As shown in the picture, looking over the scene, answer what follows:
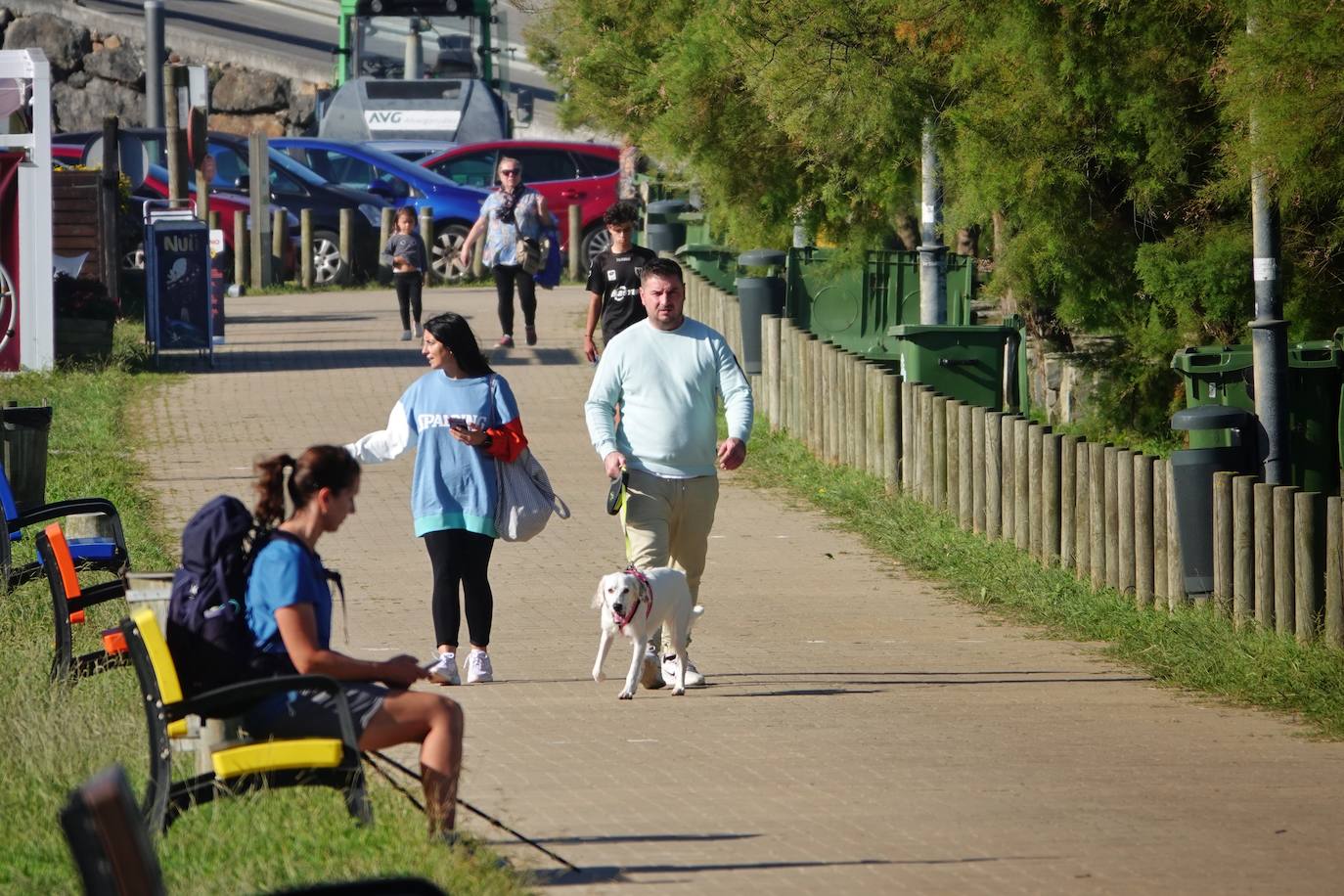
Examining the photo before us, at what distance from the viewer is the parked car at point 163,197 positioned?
80.4ft

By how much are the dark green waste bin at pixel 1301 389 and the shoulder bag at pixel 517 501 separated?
16.7ft

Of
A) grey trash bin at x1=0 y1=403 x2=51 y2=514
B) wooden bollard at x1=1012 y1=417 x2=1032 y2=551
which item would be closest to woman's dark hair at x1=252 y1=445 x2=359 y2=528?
grey trash bin at x1=0 y1=403 x2=51 y2=514

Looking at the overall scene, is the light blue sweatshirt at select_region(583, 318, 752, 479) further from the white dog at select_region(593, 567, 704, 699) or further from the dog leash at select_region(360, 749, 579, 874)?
the dog leash at select_region(360, 749, 579, 874)

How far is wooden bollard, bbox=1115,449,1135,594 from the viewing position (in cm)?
1002

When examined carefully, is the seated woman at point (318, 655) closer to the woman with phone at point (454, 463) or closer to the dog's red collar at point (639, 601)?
the dog's red collar at point (639, 601)

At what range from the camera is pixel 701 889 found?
18.1 feet

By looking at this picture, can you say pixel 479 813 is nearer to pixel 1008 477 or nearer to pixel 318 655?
pixel 318 655

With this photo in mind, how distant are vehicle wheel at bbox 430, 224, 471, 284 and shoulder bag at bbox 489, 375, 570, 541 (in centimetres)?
Answer: 1905

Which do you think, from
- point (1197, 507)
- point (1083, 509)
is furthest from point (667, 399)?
point (1083, 509)

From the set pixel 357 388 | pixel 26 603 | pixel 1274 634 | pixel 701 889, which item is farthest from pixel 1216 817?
pixel 357 388

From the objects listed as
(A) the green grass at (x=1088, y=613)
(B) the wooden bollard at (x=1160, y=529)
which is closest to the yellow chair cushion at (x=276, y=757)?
(A) the green grass at (x=1088, y=613)

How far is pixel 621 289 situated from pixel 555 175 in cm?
1561

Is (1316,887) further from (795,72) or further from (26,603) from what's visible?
(795,72)

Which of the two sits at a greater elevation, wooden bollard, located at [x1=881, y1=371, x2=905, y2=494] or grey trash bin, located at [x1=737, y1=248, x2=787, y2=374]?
grey trash bin, located at [x1=737, y1=248, x2=787, y2=374]
